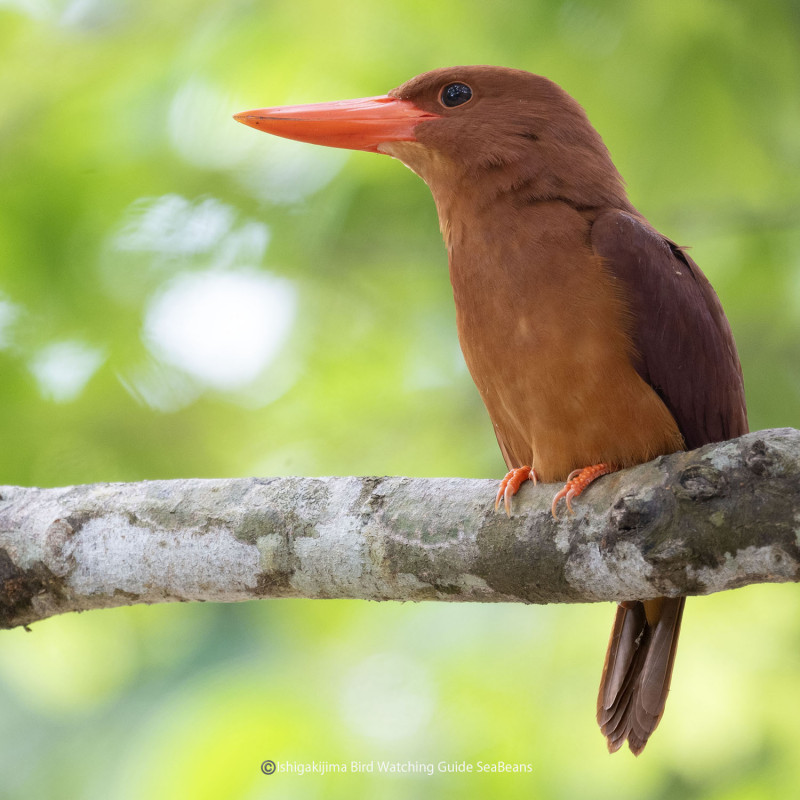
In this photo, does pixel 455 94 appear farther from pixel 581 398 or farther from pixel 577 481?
pixel 577 481

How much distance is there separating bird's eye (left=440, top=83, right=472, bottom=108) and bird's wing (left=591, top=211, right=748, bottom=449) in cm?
61

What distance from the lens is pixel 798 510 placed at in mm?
1640

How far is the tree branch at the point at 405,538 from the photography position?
171 centimetres

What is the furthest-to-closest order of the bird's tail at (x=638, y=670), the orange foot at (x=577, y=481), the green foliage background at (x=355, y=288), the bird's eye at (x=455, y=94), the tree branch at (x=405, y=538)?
the green foliage background at (x=355, y=288) < the bird's eye at (x=455, y=94) < the bird's tail at (x=638, y=670) < the orange foot at (x=577, y=481) < the tree branch at (x=405, y=538)

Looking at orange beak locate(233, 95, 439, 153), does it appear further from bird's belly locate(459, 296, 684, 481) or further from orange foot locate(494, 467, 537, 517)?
orange foot locate(494, 467, 537, 517)

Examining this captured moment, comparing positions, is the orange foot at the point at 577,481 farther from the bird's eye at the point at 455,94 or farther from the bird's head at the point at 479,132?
the bird's eye at the point at 455,94

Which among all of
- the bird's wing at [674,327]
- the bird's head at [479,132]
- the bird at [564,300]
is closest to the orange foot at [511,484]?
Answer: the bird at [564,300]

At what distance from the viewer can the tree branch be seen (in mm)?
1709

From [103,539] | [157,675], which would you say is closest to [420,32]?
[103,539]

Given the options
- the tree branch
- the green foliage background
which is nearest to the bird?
the tree branch

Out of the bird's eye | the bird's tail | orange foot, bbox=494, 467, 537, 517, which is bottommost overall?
the bird's tail

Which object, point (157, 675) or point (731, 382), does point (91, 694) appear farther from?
point (731, 382)

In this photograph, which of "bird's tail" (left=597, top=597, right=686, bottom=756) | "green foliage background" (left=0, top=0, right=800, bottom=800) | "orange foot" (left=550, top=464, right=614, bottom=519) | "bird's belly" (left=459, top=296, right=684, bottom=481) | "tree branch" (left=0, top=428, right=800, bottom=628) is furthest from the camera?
"green foliage background" (left=0, top=0, right=800, bottom=800)

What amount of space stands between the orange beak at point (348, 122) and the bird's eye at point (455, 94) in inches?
2.5
